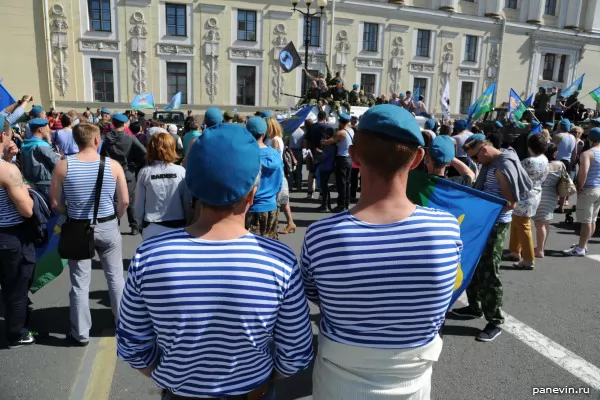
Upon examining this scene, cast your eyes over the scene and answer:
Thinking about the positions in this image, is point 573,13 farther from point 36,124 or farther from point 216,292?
point 216,292

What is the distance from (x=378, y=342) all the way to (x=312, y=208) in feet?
25.6

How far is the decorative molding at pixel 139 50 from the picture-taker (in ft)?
89.1

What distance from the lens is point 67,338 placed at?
404 cm

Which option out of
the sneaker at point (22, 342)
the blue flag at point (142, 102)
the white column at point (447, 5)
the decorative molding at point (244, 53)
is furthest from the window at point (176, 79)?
→ the sneaker at point (22, 342)

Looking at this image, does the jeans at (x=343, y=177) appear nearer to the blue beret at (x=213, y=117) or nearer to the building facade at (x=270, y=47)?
the blue beret at (x=213, y=117)

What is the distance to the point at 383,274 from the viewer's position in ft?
5.54

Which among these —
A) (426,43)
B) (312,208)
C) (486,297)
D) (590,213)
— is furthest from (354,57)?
(486,297)

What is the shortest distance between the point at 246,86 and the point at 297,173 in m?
20.9

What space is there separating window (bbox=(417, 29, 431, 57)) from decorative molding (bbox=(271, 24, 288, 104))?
35.8 feet

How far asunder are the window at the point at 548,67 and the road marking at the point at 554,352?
41019 mm

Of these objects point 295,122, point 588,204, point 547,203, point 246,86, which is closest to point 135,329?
point 547,203

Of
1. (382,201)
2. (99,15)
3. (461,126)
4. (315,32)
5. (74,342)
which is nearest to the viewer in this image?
(382,201)

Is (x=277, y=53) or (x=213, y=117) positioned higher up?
(x=277, y=53)

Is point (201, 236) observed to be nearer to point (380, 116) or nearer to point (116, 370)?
point (380, 116)
